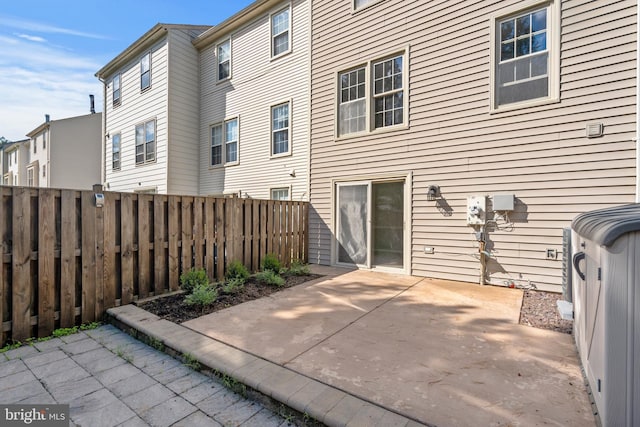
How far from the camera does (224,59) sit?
32.6ft

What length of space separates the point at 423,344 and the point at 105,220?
4.01 meters

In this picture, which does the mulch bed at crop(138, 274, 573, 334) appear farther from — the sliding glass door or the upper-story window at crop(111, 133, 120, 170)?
the upper-story window at crop(111, 133, 120, 170)

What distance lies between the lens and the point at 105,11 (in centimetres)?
879

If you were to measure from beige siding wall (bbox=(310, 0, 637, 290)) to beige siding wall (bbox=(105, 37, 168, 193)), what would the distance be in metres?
6.50

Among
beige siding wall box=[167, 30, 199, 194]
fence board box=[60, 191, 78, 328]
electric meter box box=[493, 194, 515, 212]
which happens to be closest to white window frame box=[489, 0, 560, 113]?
electric meter box box=[493, 194, 515, 212]

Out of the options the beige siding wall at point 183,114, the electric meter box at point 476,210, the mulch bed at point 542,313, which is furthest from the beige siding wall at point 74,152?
the mulch bed at point 542,313

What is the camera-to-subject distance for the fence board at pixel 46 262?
311 cm

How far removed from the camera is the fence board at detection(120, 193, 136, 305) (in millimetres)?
3812

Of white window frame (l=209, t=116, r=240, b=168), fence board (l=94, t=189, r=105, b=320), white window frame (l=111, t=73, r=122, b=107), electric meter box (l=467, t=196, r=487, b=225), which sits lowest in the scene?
fence board (l=94, t=189, r=105, b=320)

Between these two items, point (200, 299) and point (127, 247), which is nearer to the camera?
point (200, 299)

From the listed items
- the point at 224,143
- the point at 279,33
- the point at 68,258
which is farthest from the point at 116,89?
the point at 68,258

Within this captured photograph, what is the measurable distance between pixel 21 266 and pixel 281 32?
8.17 m

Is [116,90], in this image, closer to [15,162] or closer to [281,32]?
[281,32]

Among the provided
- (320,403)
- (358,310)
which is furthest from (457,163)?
(320,403)
